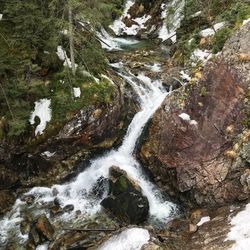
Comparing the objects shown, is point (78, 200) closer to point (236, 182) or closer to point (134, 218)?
point (134, 218)

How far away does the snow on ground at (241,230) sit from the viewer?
1148 centimetres

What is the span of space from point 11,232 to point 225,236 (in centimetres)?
952

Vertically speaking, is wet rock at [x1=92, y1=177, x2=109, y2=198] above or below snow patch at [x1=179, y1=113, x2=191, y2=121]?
below

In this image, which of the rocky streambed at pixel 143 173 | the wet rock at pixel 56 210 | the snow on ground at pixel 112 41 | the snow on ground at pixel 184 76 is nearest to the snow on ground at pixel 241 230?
the rocky streambed at pixel 143 173

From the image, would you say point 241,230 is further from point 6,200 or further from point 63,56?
point 63,56

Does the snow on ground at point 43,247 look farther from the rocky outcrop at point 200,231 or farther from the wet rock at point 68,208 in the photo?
the rocky outcrop at point 200,231

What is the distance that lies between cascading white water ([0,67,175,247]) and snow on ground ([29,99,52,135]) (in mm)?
3185

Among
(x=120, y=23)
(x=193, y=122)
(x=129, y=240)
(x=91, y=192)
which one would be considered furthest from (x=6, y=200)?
(x=120, y=23)

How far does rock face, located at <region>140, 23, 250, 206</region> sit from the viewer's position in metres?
15.6

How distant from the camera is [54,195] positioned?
18.0 meters

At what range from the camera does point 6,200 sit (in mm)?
17516

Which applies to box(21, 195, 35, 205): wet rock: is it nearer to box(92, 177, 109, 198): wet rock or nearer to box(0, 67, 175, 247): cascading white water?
box(0, 67, 175, 247): cascading white water

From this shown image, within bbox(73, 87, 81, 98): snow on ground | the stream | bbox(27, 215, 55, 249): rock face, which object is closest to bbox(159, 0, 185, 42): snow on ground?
the stream

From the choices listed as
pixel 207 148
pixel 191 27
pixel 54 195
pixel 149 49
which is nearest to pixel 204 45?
pixel 191 27
